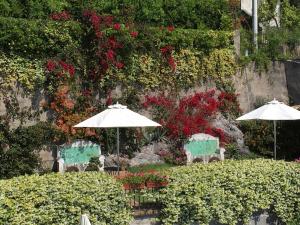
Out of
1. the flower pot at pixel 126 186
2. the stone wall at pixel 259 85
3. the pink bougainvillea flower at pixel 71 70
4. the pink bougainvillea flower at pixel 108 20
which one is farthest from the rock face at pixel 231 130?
the flower pot at pixel 126 186

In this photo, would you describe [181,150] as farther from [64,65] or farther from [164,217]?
[164,217]

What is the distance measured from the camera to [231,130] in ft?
60.0

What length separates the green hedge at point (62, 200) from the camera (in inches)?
310

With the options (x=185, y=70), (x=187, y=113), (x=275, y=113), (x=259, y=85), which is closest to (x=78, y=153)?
(x=187, y=113)

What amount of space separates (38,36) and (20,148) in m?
2.91

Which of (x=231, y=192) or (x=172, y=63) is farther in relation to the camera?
(x=172, y=63)

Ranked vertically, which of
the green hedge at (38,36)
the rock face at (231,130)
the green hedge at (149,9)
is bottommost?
the rock face at (231,130)

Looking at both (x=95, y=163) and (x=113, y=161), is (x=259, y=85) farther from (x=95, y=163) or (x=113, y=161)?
(x=95, y=163)

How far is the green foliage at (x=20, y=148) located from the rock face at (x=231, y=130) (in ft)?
19.0

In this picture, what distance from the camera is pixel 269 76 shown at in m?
20.1

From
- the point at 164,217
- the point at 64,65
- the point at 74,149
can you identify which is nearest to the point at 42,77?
the point at 64,65

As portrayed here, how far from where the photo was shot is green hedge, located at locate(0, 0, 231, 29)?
16.0m

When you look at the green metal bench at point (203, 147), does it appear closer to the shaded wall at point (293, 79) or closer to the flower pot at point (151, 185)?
the shaded wall at point (293, 79)

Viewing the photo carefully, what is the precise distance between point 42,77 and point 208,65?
590 centimetres
